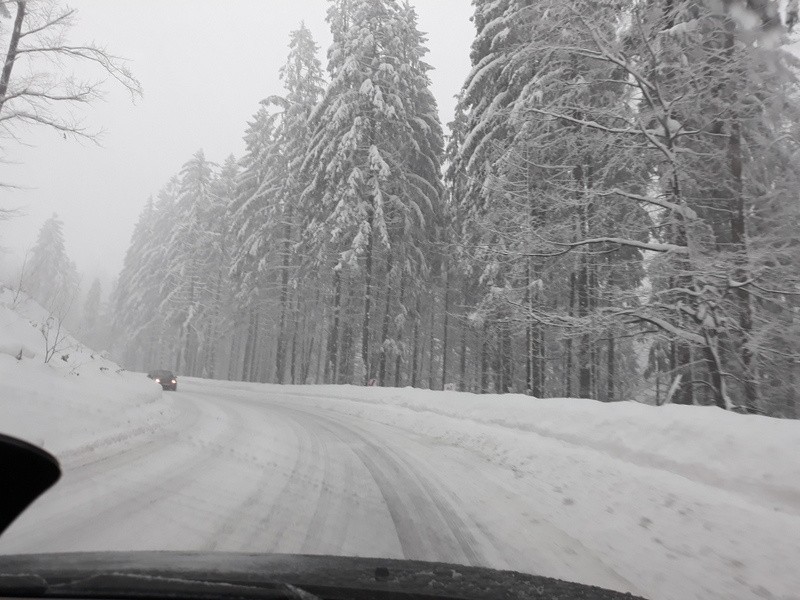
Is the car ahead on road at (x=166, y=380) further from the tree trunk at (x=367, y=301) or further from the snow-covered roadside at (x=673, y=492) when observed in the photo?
the snow-covered roadside at (x=673, y=492)

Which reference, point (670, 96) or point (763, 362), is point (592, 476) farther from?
point (670, 96)

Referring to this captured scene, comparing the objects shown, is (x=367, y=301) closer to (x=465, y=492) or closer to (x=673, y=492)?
(x=465, y=492)

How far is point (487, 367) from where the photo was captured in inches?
1109

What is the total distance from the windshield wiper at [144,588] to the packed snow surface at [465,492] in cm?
151

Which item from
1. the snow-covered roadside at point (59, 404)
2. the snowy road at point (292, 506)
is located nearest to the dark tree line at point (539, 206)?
the snowy road at point (292, 506)

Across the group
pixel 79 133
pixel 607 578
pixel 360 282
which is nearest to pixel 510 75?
pixel 360 282

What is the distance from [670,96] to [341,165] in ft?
47.3

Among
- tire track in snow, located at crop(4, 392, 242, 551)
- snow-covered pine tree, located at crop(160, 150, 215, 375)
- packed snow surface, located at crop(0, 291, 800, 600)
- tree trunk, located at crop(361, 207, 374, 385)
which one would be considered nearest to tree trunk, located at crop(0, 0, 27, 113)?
packed snow surface, located at crop(0, 291, 800, 600)

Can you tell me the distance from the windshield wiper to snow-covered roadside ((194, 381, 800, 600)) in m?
2.67

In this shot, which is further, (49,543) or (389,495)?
(389,495)

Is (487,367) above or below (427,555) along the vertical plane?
above

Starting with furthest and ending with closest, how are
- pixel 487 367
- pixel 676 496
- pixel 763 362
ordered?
pixel 487 367 → pixel 763 362 → pixel 676 496

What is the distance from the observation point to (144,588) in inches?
80.6

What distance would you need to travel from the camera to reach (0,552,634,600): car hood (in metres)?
2.20
